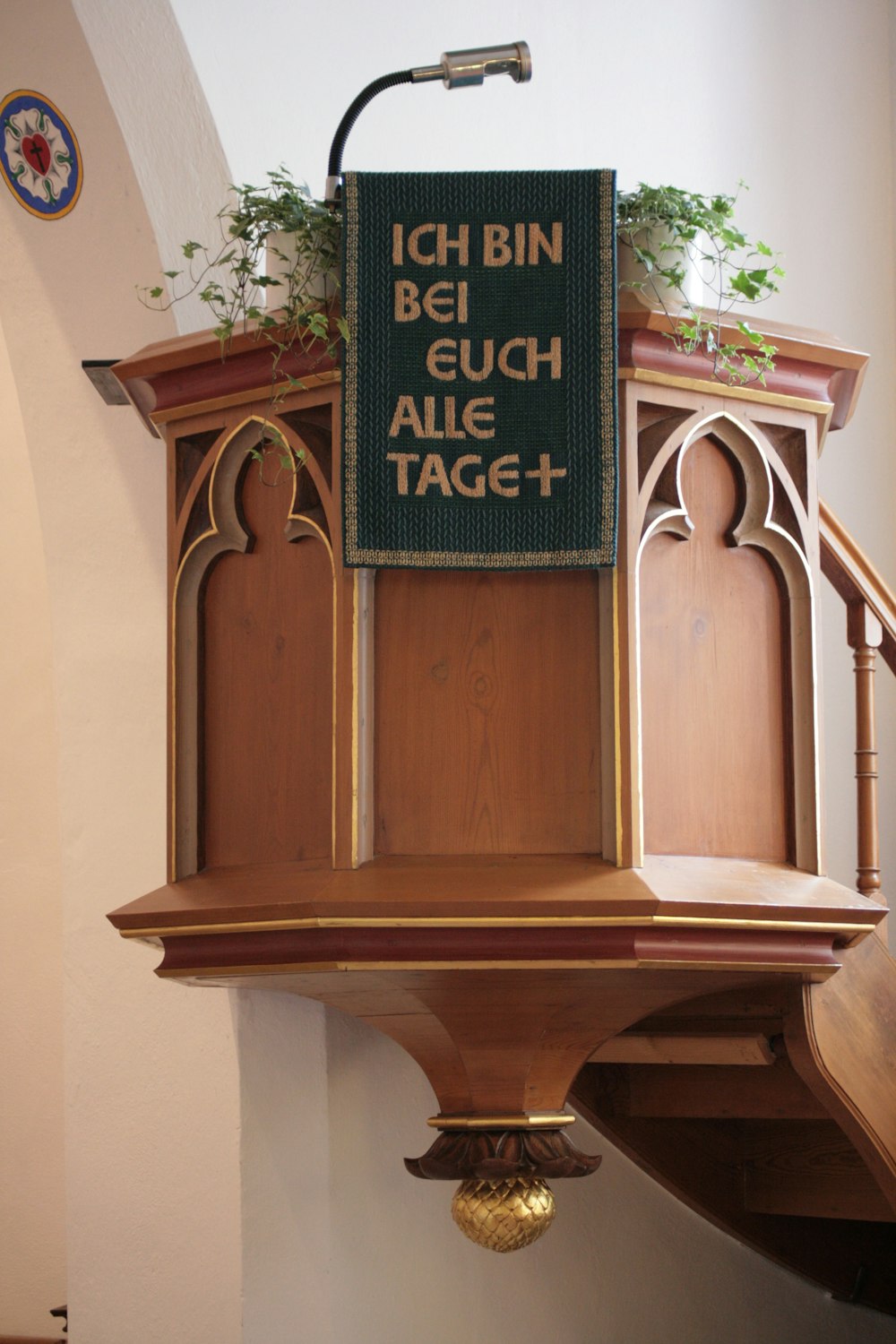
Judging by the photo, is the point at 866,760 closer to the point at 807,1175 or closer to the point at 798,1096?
the point at 798,1096

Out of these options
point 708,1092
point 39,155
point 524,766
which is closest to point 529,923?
point 524,766

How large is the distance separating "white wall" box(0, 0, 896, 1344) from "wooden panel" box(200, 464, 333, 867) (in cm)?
61

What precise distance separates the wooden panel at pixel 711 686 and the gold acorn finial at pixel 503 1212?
80 centimetres

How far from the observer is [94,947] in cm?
393

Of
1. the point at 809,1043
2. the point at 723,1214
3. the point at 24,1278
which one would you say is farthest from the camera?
the point at 24,1278

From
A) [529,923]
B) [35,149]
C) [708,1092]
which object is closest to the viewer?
[529,923]

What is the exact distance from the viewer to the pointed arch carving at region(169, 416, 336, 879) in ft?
10.9

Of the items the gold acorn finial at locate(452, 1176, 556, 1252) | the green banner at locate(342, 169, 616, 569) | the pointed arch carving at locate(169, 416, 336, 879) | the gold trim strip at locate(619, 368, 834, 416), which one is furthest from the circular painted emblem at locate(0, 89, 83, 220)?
the gold acorn finial at locate(452, 1176, 556, 1252)

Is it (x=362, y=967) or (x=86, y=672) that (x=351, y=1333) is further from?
(x=86, y=672)

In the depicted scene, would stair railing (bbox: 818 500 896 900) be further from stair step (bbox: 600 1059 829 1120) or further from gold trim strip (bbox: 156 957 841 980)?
gold trim strip (bbox: 156 957 841 980)

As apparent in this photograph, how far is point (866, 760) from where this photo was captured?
3787mm

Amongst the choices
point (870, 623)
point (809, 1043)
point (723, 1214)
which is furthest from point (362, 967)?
→ point (723, 1214)

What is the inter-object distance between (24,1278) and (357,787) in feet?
9.13

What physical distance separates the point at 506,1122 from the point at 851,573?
Answer: 148 centimetres
